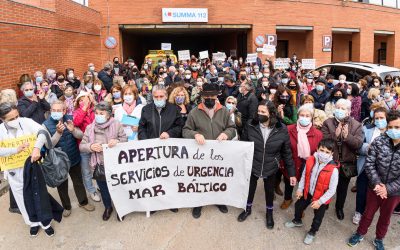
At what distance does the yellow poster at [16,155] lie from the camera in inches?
151

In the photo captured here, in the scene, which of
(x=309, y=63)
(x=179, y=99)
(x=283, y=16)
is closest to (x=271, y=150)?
(x=179, y=99)

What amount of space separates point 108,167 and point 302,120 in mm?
2787

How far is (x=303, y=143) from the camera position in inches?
173

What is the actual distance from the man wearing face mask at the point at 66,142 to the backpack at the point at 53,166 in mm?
113

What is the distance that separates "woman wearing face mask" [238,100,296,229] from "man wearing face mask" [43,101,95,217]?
252cm

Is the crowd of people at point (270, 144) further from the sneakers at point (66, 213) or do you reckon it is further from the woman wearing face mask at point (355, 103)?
the woman wearing face mask at point (355, 103)

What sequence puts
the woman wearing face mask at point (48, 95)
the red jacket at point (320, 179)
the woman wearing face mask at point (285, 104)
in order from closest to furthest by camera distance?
the red jacket at point (320, 179)
the woman wearing face mask at point (285, 104)
the woman wearing face mask at point (48, 95)

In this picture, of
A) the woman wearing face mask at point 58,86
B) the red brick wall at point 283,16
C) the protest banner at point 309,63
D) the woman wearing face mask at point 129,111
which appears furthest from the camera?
the red brick wall at point 283,16

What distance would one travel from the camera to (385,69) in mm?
10531

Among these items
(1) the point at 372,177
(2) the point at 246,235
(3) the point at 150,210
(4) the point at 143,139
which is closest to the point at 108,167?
(4) the point at 143,139

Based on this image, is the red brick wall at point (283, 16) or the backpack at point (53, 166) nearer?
the backpack at point (53, 166)

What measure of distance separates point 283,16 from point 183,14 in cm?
655

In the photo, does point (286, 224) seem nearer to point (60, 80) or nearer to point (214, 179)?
point (214, 179)

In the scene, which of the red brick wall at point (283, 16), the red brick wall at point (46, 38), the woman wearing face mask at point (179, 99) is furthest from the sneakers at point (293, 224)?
the red brick wall at point (283, 16)
